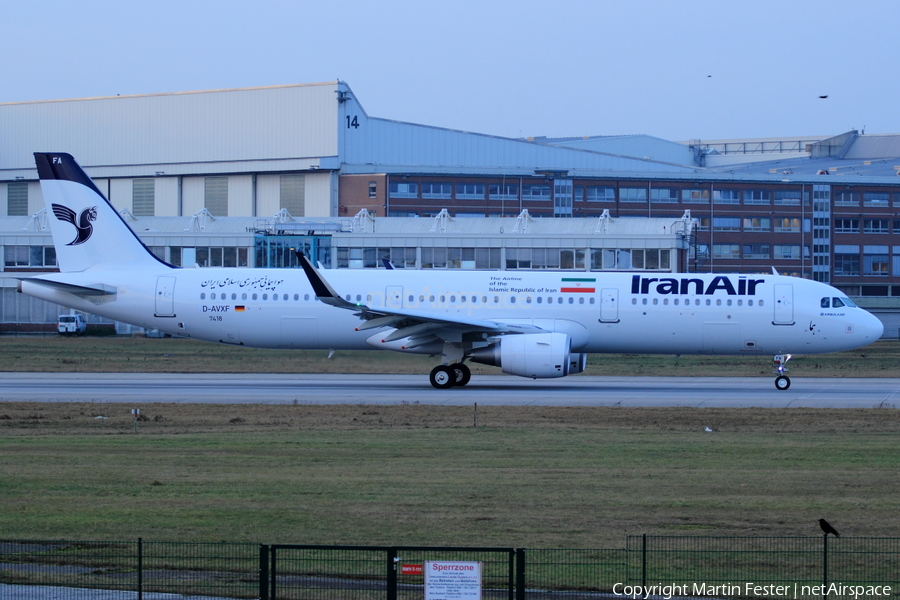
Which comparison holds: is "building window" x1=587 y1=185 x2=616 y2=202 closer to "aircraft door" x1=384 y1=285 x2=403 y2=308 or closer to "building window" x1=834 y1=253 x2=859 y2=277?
"building window" x1=834 y1=253 x2=859 y2=277

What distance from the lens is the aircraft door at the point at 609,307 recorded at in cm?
3425

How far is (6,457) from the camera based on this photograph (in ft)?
63.9

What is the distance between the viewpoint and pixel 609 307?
34.3m

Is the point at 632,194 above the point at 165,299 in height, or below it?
above

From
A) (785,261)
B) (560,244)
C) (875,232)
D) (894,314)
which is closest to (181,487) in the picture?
(560,244)

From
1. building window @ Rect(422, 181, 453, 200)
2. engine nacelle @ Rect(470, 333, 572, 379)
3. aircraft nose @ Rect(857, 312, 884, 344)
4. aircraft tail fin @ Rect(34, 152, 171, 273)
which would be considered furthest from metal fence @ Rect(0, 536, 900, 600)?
building window @ Rect(422, 181, 453, 200)

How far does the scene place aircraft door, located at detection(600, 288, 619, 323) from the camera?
34.2 m

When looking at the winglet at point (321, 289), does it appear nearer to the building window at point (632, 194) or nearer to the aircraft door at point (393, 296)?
the aircraft door at point (393, 296)

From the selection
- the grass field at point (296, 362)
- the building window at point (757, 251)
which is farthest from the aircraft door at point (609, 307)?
the building window at point (757, 251)

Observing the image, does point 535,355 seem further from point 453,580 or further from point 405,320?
point 453,580

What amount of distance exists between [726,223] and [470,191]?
25741 millimetres

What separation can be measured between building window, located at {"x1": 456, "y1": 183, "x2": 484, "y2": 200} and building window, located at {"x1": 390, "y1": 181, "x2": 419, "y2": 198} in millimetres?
4089

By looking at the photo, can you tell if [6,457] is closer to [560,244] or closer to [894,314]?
[560,244]

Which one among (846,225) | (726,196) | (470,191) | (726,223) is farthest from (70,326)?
(846,225)
